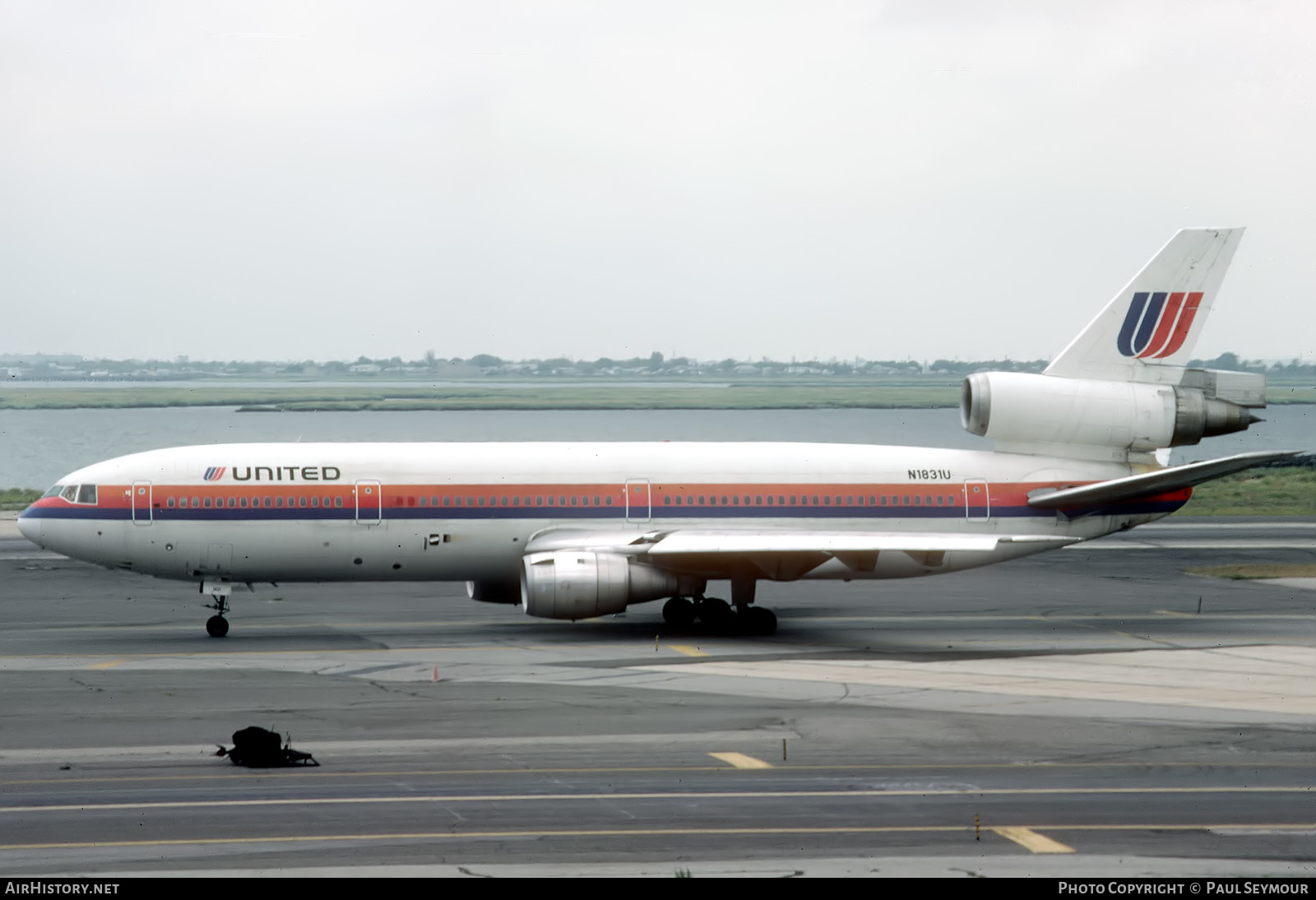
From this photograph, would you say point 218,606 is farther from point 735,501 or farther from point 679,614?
point 735,501

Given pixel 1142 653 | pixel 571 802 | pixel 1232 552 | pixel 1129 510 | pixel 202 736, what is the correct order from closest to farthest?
pixel 571 802
pixel 202 736
pixel 1142 653
pixel 1129 510
pixel 1232 552

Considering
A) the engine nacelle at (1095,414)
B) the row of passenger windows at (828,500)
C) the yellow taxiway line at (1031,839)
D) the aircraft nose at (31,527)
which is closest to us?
the yellow taxiway line at (1031,839)

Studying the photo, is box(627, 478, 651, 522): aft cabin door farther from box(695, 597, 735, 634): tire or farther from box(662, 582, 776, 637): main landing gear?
box(695, 597, 735, 634): tire

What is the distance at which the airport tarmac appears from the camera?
17.7 m

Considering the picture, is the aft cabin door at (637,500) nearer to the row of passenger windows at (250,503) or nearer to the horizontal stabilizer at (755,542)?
the horizontal stabilizer at (755,542)

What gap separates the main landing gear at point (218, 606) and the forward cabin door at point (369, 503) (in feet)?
12.9

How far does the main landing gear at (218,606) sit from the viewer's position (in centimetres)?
3722

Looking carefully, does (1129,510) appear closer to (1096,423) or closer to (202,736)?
(1096,423)

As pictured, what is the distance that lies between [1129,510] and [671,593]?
1265cm

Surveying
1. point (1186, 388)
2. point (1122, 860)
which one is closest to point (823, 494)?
point (1186, 388)

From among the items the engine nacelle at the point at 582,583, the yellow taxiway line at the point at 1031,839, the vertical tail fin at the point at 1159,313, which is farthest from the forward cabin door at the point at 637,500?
the yellow taxiway line at the point at 1031,839

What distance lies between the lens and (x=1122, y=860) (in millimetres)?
17031

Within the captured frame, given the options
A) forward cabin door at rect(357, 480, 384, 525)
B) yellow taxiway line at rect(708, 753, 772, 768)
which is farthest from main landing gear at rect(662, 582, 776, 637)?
yellow taxiway line at rect(708, 753, 772, 768)
